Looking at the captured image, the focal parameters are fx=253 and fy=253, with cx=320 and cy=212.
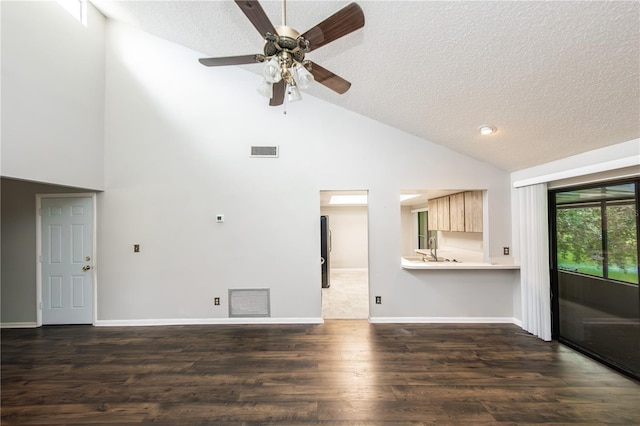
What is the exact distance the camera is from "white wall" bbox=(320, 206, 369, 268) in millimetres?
7793

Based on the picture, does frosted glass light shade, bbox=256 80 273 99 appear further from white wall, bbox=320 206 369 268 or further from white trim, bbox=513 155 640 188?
white wall, bbox=320 206 369 268

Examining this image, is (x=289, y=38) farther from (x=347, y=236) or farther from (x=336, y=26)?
(x=347, y=236)

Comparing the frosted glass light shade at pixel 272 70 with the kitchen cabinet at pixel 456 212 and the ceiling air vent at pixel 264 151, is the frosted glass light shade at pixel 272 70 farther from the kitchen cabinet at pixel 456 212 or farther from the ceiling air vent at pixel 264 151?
the kitchen cabinet at pixel 456 212

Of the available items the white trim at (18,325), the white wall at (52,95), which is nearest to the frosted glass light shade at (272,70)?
the white wall at (52,95)

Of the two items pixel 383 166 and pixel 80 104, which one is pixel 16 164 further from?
pixel 383 166

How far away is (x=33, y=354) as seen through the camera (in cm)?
283

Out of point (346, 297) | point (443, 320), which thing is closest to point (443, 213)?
point (443, 320)

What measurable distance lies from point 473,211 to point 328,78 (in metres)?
3.12

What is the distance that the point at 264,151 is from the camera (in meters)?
3.64

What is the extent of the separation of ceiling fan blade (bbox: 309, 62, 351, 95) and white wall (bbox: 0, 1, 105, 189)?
296 cm

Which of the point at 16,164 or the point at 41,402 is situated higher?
the point at 16,164

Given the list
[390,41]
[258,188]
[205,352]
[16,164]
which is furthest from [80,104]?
[390,41]

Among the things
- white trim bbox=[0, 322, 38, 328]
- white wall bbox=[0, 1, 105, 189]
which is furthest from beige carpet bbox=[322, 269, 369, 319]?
white trim bbox=[0, 322, 38, 328]

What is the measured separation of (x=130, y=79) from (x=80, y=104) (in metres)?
0.74
